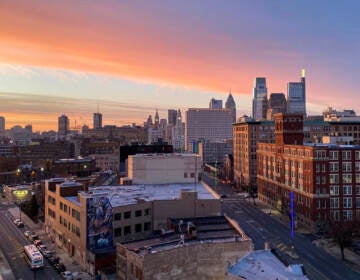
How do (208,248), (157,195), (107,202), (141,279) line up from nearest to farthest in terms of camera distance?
(141,279) < (208,248) < (107,202) < (157,195)

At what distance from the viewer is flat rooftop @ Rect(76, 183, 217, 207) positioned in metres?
74.3

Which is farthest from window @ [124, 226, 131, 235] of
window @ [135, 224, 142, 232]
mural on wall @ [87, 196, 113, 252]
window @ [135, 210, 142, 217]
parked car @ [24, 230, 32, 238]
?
parked car @ [24, 230, 32, 238]

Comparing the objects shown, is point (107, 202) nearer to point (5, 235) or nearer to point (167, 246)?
point (167, 246)

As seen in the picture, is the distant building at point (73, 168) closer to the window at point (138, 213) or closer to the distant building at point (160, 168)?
the distant building at point (160, 168)

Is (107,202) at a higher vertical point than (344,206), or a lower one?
higher

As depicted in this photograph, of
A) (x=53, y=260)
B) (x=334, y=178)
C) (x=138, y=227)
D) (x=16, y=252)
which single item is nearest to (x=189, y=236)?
(x=138, y=227)

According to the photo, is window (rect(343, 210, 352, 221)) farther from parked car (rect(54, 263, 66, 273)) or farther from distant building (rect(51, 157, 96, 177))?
distant building (rect(51, 157, 96, 177))

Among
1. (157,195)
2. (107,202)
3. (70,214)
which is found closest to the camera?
(107,202)

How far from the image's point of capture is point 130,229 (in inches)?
2773

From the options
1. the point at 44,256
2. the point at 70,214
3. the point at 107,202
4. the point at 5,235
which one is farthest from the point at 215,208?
the point at 5,235

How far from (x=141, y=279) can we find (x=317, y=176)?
63214mm

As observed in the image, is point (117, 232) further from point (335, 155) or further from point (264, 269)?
point (335, 155)

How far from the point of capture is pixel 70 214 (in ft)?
248

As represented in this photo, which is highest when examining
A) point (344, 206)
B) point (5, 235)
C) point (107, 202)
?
point (107, 202)
